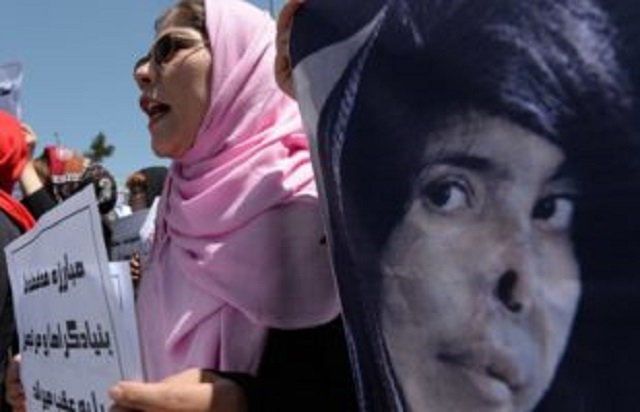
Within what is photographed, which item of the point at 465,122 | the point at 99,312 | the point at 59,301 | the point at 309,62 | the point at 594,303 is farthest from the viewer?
the point at 59,301

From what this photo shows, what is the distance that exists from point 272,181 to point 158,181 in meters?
3.60

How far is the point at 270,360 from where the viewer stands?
1186mm

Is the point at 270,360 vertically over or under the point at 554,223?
under

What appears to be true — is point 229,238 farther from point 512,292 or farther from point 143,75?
point 512,292

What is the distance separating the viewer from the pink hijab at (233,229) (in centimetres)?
120

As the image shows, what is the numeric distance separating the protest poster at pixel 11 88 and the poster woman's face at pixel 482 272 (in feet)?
8.87

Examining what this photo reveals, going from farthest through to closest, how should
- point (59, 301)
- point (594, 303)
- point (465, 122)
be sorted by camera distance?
point (59, 301) → point (465, 122) → point (594, 303)

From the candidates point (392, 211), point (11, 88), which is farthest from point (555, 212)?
point (11, 88)

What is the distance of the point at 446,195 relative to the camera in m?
0.84

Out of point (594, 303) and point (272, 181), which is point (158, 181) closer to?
point (272, 181)

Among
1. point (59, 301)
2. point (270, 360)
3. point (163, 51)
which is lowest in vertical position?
point (270, 360)

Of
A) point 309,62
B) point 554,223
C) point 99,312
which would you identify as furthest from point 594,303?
point 99,312

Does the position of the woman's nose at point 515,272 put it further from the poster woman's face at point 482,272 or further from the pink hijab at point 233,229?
the pink hijab at point 233,229

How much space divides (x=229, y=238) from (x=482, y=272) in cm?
51
